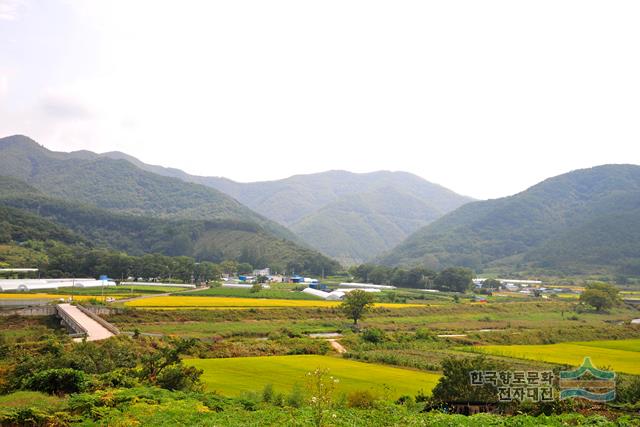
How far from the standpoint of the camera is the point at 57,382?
1730cm

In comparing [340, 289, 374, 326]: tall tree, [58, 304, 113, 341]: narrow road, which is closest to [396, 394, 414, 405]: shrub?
[58, 304, 113, 341]: narrow road

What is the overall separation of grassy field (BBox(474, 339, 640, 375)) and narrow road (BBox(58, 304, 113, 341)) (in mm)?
26961

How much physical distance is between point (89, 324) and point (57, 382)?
23.8m

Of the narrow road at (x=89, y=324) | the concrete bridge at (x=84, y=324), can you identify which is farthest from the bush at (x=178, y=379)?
the narrow road at (x=89, y=324)

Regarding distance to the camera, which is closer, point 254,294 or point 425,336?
point 425,336

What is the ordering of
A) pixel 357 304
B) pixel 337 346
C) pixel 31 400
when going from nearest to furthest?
pixel 31 400, pixel 337 346, pixel 357 304

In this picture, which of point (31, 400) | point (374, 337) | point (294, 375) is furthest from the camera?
point (374, 337)

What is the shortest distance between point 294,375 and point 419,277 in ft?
308

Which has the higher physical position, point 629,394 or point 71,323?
point 629,394

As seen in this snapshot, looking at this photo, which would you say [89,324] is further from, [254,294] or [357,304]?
[254,294]

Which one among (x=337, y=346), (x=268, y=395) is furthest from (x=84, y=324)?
(x=268, y=395)

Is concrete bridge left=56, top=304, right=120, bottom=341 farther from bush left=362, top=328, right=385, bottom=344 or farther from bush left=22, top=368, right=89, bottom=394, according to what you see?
bush left=362, top=328, right=385, bottom=344

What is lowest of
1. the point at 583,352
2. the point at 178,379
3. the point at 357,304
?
the point at 583,352

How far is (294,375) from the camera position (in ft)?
86.6
